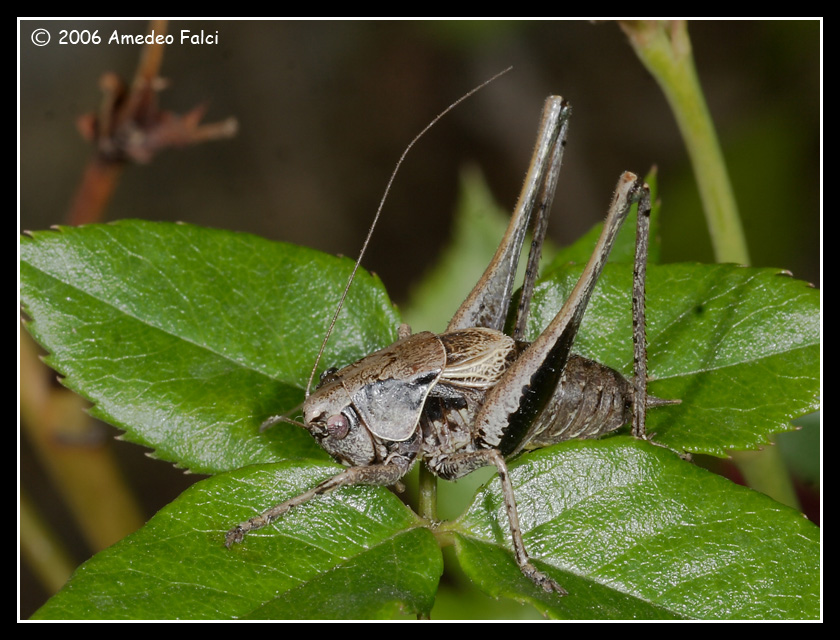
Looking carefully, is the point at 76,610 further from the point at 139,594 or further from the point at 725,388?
the point at 725,388

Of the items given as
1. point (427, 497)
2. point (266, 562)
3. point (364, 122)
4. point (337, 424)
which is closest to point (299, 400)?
point (337, 424)

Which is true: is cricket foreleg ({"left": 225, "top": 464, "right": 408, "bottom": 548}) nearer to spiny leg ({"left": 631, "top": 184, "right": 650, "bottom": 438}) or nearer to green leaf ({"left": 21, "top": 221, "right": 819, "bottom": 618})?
green leaf ({"left": 21, "top": 221, "right": 819, "bottom": 618})

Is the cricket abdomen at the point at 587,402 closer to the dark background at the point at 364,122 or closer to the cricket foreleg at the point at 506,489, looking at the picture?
the cricket foreleg at the point at 506,489

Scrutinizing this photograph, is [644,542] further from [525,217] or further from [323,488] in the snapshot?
[525,217]

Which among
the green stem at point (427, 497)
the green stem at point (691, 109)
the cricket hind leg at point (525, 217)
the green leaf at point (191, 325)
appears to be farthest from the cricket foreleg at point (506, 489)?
the green stem at point (691, 109)

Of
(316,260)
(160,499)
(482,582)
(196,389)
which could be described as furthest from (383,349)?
(160,499)

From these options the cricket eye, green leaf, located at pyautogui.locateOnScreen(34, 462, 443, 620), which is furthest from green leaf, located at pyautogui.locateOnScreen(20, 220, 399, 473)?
green leaf, located at pyautogui.locateOnScreen(34, 462, 443, 620)
